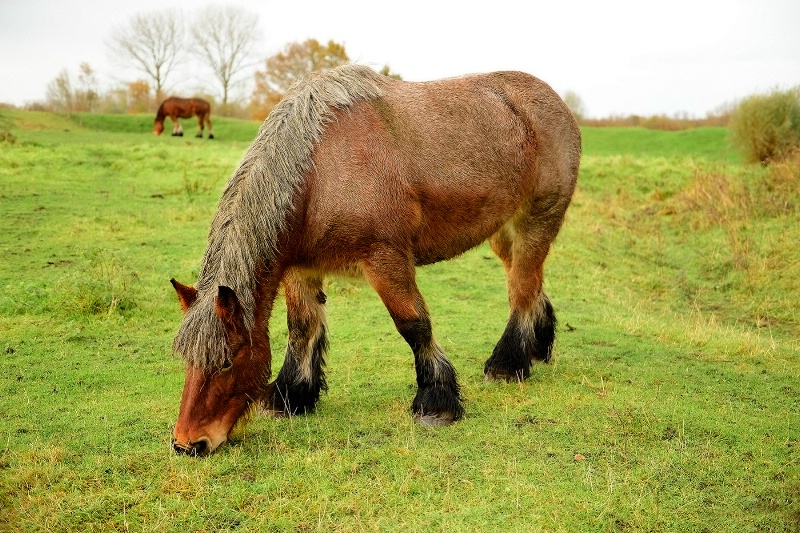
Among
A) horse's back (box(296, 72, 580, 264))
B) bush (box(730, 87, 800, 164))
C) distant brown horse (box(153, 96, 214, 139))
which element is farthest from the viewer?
distant brown horse (box(153, 96, 214, 139))

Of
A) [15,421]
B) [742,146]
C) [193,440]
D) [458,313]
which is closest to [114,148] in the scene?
[458,313]

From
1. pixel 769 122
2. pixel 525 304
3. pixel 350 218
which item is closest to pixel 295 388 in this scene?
pixel 350 218

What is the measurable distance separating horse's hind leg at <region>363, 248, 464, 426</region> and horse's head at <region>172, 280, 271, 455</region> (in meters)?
1.03

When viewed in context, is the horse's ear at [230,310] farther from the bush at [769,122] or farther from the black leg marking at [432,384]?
the bush at [769,122]

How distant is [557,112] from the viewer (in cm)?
650

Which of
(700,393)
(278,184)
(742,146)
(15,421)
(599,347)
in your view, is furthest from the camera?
(742,146)

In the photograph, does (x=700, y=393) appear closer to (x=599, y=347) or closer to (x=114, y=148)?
(x=599, y=347)

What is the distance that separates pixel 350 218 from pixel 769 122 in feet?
71.4

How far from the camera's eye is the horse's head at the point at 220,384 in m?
4.12

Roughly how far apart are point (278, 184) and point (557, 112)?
10.5ft

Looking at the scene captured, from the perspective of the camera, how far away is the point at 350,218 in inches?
Result: 185

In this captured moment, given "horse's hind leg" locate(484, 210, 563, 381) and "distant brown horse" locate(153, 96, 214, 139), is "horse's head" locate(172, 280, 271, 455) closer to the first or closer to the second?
"horse's hind leg" locate(484, 210, 563, 381)

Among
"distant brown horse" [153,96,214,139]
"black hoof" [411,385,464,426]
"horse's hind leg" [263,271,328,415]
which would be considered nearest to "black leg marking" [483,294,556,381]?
"black hoof" [411,385,464,426]

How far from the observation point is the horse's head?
4125 millimetres
